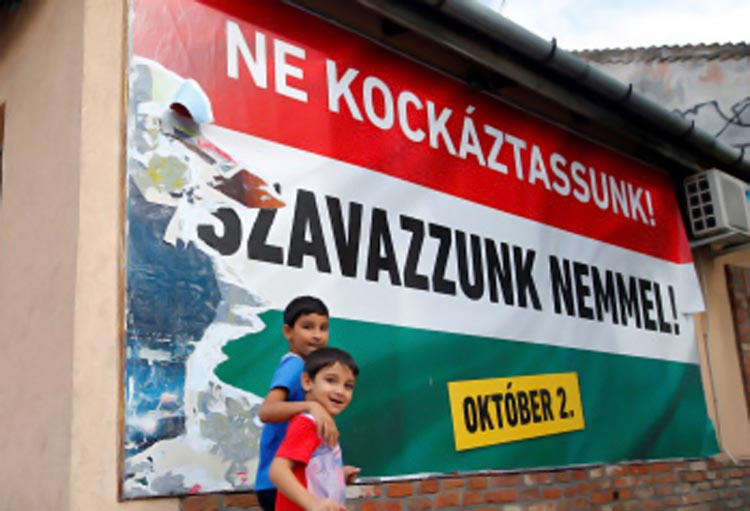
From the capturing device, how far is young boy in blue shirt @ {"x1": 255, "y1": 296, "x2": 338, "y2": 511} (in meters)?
2.37

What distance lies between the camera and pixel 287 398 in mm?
2637

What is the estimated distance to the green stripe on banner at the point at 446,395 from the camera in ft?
12.2

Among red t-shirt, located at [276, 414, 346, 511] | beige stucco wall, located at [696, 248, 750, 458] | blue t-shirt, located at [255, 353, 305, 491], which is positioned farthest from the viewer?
beige stucco wall, located at [696, 248, 750, 458]

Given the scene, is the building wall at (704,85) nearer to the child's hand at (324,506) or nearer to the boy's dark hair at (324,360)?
the boy's dark hair at (324,360)

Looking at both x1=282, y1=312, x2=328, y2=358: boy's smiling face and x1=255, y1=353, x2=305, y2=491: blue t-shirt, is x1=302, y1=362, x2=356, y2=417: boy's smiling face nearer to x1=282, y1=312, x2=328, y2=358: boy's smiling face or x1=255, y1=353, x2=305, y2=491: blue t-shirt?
x1=255, y1=353, x2=305, y2=491: blue t-shirt

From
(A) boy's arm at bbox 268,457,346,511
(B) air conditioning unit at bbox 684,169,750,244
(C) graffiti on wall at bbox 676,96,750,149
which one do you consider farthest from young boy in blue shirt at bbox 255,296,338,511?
(C) graffiti on wall at bbox 676,96,750,149

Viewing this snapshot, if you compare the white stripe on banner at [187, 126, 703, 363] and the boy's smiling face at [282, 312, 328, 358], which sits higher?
the white stripe on banner at [187, 126, 703, 363]

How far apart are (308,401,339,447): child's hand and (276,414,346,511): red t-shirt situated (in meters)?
0.02

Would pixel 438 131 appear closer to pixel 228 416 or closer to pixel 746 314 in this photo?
pixel 228 416

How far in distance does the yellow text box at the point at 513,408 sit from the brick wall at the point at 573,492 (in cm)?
21

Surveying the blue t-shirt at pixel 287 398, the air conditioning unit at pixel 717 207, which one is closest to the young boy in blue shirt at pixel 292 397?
the blue t-shirt at pixel 287 398

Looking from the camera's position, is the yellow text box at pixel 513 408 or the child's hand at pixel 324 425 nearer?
the child's hand at pixel 324 425

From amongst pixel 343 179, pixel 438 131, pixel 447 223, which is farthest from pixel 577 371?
pixel 343 179

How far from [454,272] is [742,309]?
11.7 ft
